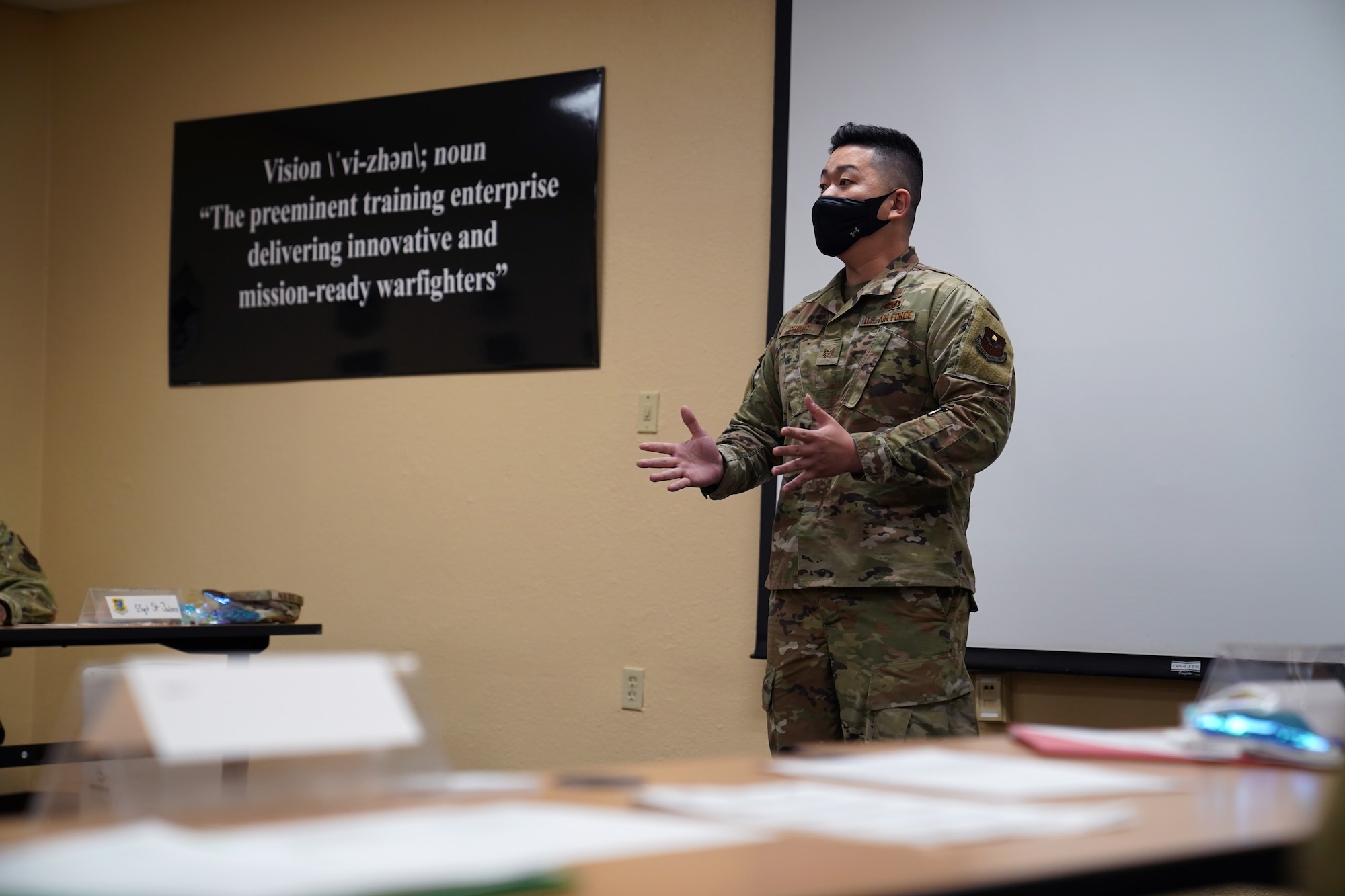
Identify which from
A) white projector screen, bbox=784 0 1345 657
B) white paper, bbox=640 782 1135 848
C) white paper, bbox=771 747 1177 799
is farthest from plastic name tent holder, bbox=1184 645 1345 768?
white projector screen, bbox=784 0 1345 657

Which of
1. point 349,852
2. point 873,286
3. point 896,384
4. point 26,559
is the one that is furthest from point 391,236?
point 349,852

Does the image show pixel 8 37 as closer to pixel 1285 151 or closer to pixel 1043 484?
pixel 1043 484

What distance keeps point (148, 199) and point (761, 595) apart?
2544mm

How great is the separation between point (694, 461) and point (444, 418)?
5.27 feet

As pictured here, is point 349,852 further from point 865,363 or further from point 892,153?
point 892,153

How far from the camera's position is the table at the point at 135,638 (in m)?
2.55

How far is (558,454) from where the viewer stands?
3.62 m

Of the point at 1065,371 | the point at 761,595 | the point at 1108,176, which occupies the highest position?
the point at 1108,176

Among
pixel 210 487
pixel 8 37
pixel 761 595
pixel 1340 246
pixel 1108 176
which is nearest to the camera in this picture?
pixel 1340 246

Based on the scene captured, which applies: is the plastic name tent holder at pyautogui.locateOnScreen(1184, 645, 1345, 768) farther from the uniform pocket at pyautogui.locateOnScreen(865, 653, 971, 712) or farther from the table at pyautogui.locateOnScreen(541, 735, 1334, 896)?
the uniform pocket at pyautogui.locateOnScreen(865, 653, 971, 712)

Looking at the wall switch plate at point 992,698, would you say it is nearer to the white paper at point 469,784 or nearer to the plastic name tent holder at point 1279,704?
the plastic name tent holder at point 1279,704

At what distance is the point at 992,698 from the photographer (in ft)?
9.90

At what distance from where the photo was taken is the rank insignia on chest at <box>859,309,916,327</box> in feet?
7.54

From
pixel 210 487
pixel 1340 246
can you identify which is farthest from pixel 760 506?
pixel 210 487
